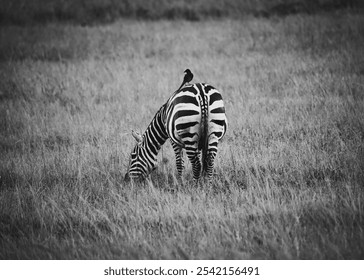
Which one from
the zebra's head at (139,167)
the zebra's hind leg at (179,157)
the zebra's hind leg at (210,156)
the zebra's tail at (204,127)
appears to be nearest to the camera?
the zebra's tail at (204,127)

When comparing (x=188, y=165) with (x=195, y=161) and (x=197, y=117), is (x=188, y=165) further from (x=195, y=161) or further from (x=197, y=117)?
(x=197, y=117)

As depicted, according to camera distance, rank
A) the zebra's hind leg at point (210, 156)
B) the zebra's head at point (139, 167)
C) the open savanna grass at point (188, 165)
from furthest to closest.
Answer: the zebra's head at point (139, 167) → the zebra's hind leg at point (210, 156) → the open savanna grass at point (188, 165)

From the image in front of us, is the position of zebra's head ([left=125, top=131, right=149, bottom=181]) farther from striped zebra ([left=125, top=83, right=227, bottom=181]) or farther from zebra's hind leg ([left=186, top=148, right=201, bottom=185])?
zebra's hind leg ([left=186, top=148, right=201, bottom=185])

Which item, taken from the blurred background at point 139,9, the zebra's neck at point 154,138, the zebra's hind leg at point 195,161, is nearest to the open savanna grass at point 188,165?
the zebra's hind leg at point 195,161

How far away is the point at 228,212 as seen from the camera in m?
4.36

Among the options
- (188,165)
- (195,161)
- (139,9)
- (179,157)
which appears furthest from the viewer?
(139,9)

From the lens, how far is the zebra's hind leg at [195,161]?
15.8ft

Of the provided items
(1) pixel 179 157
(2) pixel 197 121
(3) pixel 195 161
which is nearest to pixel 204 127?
(2) pixel 197 121

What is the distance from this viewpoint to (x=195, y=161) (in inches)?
196

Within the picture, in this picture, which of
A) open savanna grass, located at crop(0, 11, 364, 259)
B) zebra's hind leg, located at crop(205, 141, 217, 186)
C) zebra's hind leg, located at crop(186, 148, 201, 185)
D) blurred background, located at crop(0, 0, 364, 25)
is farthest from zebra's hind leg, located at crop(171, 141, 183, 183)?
blurred background, located at crop(0, 0, 364, 25)

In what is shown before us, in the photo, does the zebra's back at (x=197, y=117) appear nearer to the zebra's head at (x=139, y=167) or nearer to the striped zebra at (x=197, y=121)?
the striped zebra at (x=197, y=121)

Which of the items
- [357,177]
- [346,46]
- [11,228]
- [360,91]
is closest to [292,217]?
[357,177]

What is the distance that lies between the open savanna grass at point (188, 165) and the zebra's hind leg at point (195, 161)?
162 mm

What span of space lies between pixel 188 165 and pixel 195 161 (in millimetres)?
1193
